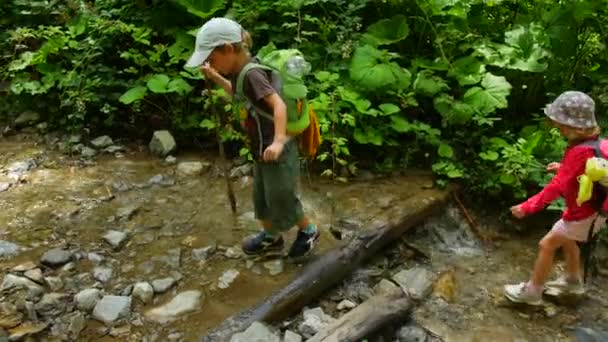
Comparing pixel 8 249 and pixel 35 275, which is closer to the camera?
pixel 35 275

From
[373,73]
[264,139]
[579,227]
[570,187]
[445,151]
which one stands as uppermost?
[373,73]

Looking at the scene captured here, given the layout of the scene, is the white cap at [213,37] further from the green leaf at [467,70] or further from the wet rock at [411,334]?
the green leaf at [467,70]

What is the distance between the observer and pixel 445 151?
5059mm

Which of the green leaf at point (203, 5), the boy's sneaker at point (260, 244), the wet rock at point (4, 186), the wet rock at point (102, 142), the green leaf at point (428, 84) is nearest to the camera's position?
the boy's sneaker at point (260, 244)

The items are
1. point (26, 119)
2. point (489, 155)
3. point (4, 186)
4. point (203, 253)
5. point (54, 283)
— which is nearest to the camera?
→ point (54, 283)

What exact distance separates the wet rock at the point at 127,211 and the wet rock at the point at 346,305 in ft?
5.99

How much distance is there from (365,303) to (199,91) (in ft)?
10.1

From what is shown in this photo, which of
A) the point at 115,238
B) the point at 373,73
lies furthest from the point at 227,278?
the point at 373,73

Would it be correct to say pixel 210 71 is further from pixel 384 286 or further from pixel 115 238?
pixel 384 286

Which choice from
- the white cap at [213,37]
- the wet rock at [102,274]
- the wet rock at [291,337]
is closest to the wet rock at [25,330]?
the wet rock at [102,274]

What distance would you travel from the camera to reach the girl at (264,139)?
10.2 ft

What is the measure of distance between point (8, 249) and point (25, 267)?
0.31 meters

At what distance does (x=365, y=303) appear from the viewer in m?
3.48

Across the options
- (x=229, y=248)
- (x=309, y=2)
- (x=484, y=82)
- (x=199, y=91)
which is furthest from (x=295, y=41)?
(x=229, y=248)
